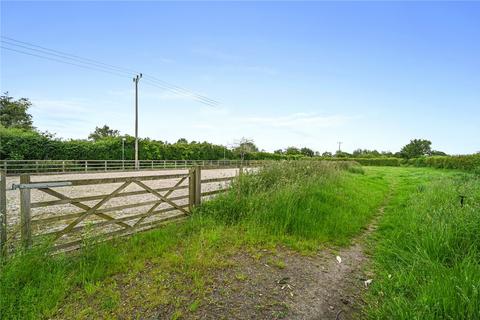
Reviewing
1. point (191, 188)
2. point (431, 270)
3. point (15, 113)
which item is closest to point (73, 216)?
point (191, 188)

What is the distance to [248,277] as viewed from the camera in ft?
11.8

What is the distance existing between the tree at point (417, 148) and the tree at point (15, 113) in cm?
8980

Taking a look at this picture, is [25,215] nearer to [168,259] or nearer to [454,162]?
[168,259]

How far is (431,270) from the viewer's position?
338cm

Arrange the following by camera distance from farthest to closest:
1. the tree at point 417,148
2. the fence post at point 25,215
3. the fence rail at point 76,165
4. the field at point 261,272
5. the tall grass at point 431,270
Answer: the tree at point 417,148
the fence rail at point 76,165
the fence post at point 25,215
the field at point 261,272
the tall grass at point 431,270

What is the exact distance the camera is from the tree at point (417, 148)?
253 feet

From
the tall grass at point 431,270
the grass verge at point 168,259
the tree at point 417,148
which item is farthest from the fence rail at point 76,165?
the tree at point 417,148

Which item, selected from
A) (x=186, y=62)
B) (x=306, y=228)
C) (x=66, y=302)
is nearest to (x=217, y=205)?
(x=306, y=228)

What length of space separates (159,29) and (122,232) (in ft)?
34.8

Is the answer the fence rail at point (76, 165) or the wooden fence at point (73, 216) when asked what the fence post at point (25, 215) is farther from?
the fence rail at point (76, 165)

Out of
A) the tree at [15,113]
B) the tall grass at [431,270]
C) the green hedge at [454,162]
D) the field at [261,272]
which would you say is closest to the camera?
the tall grass at [431,270]

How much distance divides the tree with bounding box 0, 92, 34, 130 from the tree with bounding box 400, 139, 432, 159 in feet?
295

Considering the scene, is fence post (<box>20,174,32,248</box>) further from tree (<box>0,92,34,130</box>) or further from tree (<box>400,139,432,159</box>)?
tree (<box>400,139,432,159</box>)

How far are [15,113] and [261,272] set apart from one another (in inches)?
1929
